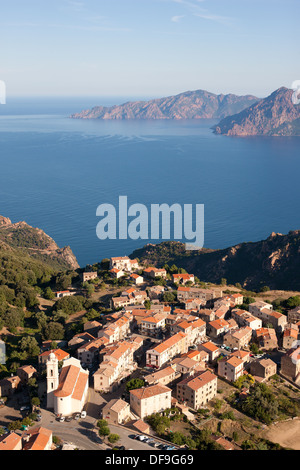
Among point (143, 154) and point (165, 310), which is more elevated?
point (143, 154)

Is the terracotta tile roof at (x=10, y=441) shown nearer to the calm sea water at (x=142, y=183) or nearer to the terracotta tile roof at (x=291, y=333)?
the terracotta tile roof at (x=291, y=333)

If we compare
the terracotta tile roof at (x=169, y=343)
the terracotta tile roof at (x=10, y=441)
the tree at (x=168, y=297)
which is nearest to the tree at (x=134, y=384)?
the terracotta tile roof at (x=169, y=343)

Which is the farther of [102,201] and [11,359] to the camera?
[102,201]

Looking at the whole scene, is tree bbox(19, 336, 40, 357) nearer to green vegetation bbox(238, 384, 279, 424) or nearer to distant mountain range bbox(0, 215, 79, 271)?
green vegetation bbox(238, 384, 279, 424)
